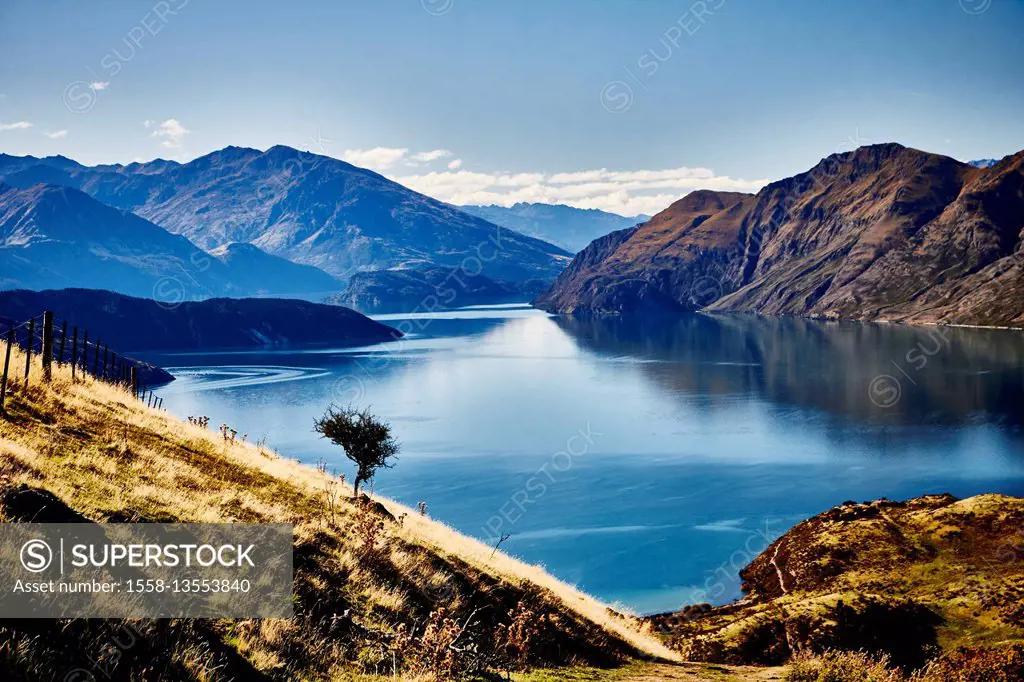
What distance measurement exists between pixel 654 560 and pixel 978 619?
111 ft

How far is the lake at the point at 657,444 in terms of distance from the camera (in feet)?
220

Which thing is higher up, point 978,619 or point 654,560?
point 978,619

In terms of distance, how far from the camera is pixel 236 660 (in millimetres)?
10289

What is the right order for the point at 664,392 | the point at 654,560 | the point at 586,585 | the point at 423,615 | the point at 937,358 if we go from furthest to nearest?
the point at 937,358 → the point at 664,392 → the point at 654,560 → the point at 586,585 → the point at 423,615

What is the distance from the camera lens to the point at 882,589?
37.1 metres

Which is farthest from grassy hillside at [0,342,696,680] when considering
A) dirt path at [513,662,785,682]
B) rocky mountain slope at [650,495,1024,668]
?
rocky mountain slope at [650,495,1024,668]

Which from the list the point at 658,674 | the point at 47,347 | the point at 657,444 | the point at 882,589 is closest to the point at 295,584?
the point at 658,674

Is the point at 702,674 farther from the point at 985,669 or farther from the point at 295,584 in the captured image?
the point at 295,584

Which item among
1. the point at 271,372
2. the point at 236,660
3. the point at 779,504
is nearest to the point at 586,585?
the point at 779,504

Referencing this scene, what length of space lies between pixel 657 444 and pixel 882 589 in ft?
221

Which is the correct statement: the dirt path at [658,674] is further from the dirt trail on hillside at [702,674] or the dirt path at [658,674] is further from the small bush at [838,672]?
the small bush at [838,672]

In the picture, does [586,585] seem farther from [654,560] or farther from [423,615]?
[423,615]

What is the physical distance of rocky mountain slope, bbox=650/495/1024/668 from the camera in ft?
96.8

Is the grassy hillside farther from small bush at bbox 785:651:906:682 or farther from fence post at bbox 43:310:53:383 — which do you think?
small bush at bbox 785:651:906:682
